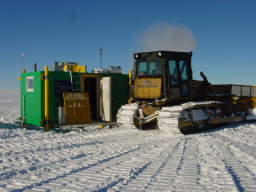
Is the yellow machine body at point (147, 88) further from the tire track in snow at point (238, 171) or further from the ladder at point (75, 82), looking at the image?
the tire track in snow at point (238, 171)

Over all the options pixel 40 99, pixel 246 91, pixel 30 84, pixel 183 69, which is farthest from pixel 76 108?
pixel 246 91

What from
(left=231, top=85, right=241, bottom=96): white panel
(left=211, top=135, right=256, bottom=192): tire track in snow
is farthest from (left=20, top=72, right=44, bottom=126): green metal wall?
(left=231, top=85, right=241, bottom=96): white panel

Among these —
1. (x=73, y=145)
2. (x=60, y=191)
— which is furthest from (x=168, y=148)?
(x=60, y=191)

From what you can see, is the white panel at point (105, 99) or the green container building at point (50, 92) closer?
the green container building at point (50, 92)

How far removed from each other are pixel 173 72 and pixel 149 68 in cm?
98

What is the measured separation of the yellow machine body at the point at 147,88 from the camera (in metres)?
11.6

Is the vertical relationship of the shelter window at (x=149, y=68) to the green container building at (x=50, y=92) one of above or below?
above

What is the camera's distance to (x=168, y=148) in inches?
324

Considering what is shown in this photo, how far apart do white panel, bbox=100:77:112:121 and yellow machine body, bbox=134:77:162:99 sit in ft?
6.62

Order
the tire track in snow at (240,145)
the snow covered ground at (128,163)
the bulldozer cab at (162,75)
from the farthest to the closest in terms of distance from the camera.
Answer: the bulldozer cab at (162,75) → the tire track in snow at (240,145) → the snow covered ground at (128,163)

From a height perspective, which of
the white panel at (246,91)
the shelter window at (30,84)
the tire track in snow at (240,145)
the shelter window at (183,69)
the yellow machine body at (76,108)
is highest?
the shelter window at (183,69)

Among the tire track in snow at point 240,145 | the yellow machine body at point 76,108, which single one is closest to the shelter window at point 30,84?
the yellow machine body at point 76,108

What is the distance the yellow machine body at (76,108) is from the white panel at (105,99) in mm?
1011

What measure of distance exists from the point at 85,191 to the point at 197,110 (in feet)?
25.5
